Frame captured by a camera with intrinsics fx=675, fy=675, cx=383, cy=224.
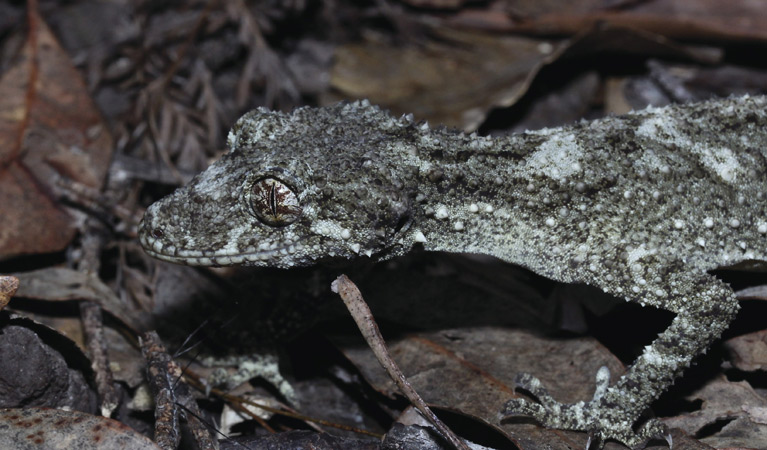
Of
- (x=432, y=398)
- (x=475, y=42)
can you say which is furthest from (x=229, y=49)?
(x=432, y=398)

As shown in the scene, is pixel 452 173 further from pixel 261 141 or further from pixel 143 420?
pixel 143 420

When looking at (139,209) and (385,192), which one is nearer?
(385,192)

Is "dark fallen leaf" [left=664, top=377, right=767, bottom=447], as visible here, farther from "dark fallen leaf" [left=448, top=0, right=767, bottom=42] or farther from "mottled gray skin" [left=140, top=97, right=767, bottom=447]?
"dark fallen leaf" [left=448, top=0, right=767, bottom=42]

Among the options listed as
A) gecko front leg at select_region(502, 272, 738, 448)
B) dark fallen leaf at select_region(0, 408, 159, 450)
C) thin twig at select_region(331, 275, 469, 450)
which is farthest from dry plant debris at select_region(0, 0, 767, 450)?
thin twig at select_region(331, 275, 469, 450)

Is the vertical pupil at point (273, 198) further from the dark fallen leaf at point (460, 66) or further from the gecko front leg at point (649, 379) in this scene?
the dark fallen leaf at point (460, 66)

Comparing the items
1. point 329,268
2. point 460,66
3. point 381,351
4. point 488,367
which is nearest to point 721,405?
point 488,367

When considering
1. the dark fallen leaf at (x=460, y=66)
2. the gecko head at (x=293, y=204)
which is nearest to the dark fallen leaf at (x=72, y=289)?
the gecko head at (x=293, y=204)

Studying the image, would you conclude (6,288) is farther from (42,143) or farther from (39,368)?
(42,143)
